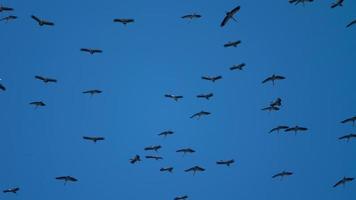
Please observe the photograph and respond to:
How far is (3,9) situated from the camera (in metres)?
41.9

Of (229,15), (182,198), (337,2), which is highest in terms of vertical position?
(337,2)

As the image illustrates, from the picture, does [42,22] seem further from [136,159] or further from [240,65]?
[240,65]

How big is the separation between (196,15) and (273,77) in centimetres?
965

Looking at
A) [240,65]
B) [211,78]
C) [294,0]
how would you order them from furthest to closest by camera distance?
[211,78] → [240,65] → [294,0]

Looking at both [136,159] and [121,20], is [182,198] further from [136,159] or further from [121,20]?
[121,20]

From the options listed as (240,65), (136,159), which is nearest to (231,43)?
(240,65)

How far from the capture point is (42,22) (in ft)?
142

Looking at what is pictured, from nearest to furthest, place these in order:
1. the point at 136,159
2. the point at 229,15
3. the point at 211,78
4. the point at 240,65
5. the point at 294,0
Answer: the point at 229,15 < the point at 294,0 < the point at 136,159 < the point at 240,65 < the point at 211,78

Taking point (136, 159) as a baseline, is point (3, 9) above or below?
above

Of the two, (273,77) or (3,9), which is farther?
(273,77)

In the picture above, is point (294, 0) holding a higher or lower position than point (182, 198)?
higher

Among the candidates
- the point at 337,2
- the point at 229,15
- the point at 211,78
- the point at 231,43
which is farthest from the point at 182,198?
the point at 337,2

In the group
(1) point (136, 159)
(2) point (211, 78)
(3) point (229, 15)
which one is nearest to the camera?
(3) point (229, 15)

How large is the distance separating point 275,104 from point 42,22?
20459mm
